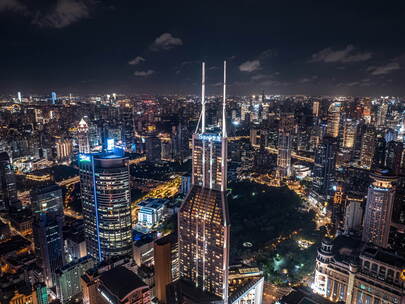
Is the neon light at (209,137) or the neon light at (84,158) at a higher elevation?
the neon light at (209,137)

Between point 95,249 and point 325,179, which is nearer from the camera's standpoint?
point 95,249

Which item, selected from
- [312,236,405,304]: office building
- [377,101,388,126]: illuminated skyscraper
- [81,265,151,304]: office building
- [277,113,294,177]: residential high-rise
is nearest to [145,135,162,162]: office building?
[277,113,294,177]: residential high-rise

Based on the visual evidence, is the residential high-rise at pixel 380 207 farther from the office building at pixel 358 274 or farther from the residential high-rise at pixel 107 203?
the residential high-rise at pixel 107 203

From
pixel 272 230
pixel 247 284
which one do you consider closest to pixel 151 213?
pixel 272 230

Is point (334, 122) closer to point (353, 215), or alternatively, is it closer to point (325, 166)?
point (325, 166)

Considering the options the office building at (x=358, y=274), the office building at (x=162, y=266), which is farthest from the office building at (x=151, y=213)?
the office building at (x=358, y=274)

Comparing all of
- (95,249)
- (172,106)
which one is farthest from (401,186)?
(172,106)

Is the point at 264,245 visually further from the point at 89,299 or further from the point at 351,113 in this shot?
the point at 351,113
